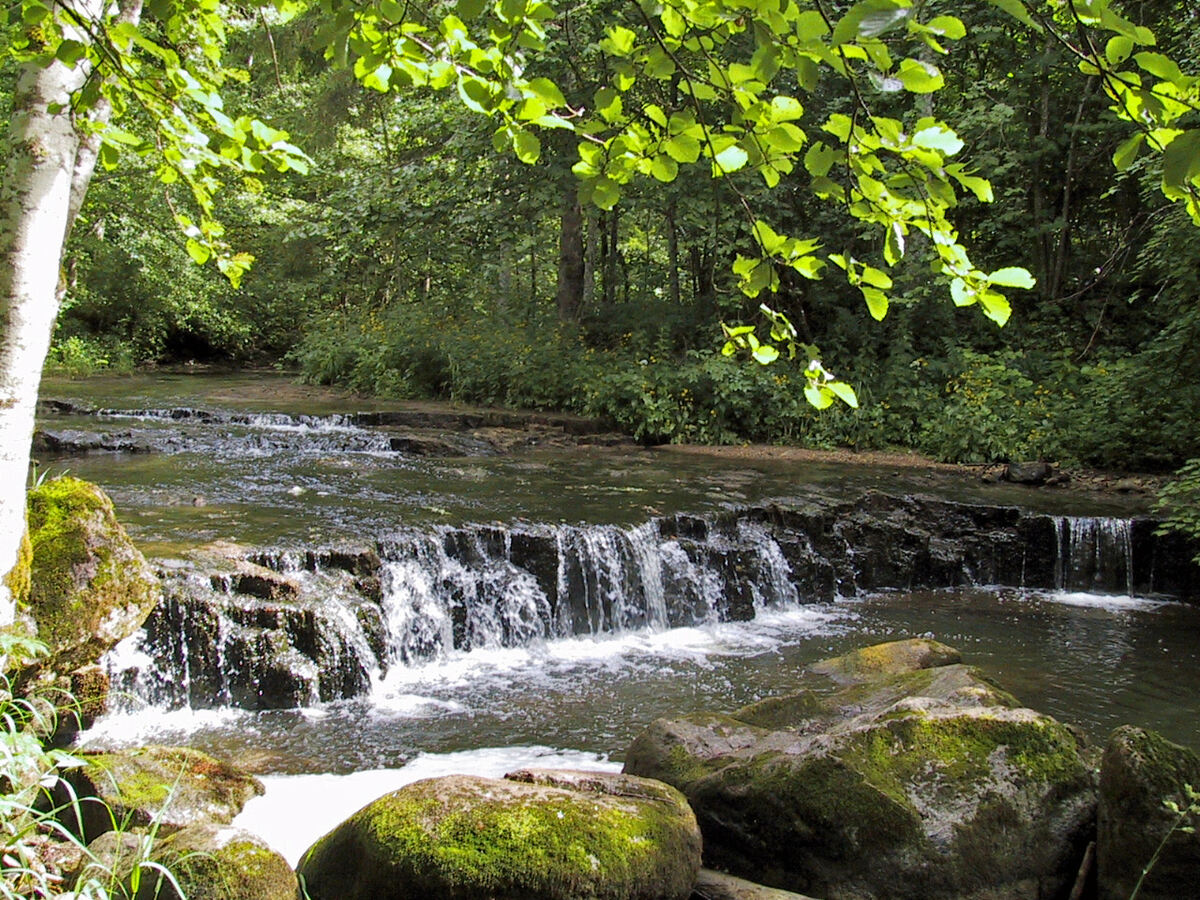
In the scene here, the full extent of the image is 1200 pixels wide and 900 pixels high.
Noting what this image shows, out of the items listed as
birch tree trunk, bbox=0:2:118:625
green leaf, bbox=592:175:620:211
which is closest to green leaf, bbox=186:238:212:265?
birch tree trunk, bbox=0:2:118:625

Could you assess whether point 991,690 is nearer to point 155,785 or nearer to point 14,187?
point 155,785

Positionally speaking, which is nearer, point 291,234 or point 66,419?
point 66,419

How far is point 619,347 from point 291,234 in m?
5.81

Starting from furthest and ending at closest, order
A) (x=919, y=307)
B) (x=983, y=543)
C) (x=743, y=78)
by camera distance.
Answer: (x=919, y=307) → (x=983, y=543) → (x=743, y=78)

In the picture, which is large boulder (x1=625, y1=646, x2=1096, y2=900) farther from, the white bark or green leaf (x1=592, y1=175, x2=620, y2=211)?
the white bark

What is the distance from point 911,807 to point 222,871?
259cm

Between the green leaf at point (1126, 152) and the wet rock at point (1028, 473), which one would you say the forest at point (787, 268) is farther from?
the green leaf at point (1126, 152)

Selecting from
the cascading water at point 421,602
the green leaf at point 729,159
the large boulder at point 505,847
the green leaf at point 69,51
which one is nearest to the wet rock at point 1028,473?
the cascading water at point 421,602

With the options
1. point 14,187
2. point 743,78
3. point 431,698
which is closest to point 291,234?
point 431,698

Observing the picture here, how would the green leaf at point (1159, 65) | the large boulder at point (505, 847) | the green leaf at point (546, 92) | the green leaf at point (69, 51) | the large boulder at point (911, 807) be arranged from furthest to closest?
1. the large boulder at point (911, 807)
2. the large boulder at point (505, 847)
3. the green leaf at point (69, 51)
4. the green leaf at point (546, 92)
5. the green leaf at point (1159, 65)

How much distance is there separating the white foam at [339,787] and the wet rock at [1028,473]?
319 inches

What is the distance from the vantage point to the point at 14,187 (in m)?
3.29

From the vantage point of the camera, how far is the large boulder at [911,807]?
3.66m

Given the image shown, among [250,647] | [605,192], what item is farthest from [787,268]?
[605,192]
